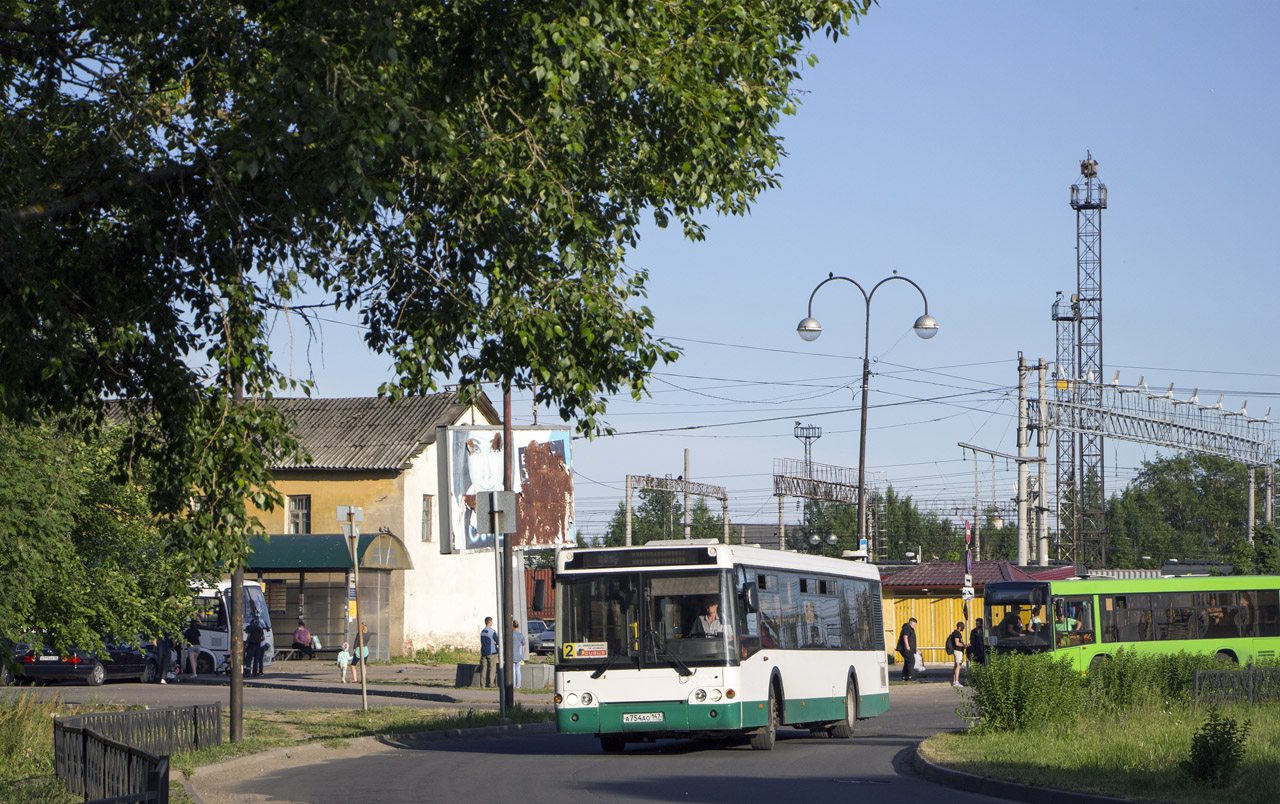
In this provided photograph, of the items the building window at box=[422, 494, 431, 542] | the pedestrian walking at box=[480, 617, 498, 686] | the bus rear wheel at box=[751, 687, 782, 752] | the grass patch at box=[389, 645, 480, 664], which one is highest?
the building window at box=[422, 494, 431, 542]

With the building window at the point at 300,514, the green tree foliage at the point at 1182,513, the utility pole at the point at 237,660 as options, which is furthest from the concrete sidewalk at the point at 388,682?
the green tree foliage at the point at 1182,513

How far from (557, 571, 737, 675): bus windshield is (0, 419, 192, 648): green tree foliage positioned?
498cm

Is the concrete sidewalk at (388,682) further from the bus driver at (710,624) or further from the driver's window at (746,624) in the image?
the bus driver at (710,624)

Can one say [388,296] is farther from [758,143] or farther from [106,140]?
[758,143]

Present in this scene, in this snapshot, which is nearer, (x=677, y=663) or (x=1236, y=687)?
(x=677, y=663)

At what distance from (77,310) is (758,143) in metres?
5.53

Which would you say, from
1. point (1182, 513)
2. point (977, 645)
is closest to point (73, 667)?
point (977, 645)

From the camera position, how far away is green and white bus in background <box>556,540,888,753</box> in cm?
1773

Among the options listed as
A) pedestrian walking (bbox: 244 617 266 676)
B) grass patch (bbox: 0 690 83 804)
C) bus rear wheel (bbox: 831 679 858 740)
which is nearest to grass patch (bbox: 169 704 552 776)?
grass patch (bbox: 0 690 83 804)

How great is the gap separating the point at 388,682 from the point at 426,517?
62.2ft

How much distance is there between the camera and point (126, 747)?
10.2m

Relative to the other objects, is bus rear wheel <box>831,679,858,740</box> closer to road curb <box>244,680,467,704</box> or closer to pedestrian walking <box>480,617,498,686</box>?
road curb <box>244,680,467,704</box>

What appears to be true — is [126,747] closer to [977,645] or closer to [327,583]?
[977,645]

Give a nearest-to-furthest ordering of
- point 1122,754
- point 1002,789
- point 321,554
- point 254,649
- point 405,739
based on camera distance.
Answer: point 1002,789 → point 1122,754 → point 405,739 → point 254,649 → point 321,554
